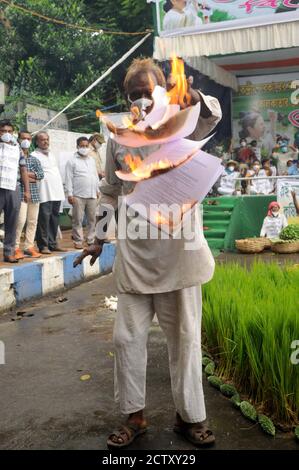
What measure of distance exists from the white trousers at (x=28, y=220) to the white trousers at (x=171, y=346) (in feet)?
15.1

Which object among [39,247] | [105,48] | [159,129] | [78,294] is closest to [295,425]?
[159,129]

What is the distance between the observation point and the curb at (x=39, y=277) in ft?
18.0

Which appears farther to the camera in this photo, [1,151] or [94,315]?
[1,151]

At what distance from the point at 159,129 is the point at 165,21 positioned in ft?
A: 31.7

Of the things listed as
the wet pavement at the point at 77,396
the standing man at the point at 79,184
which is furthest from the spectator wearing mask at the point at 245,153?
the wet pavement at the point at 77,396

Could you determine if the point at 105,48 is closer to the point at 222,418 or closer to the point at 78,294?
the point at 78,294

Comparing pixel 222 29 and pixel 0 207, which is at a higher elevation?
pixel 222 29

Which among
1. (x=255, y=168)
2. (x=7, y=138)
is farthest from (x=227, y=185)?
(x=7, y=138)

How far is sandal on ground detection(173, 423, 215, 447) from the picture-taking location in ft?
7.82

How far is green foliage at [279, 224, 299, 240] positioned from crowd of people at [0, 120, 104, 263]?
3.26m

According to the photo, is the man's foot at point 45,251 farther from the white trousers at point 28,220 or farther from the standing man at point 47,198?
the white trousers at point 28,220

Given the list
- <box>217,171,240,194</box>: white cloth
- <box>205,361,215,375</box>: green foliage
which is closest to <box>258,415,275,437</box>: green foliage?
<box>205,361,215,375</box>: green foliage

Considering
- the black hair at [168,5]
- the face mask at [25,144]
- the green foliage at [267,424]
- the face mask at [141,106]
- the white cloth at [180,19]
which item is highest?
the black hair at [168,5]

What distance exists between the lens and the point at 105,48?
51.1ft
